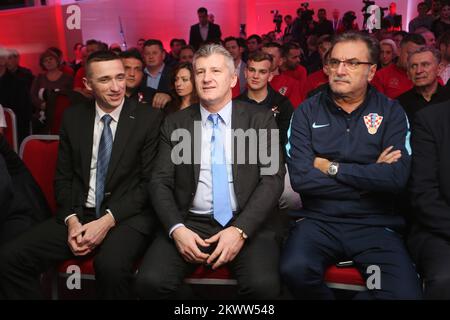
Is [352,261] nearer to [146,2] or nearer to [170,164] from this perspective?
[170,164]

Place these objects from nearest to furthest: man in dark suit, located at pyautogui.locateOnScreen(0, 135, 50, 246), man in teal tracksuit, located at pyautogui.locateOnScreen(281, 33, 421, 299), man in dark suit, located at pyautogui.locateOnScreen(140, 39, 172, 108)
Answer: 1. man in teal tracksuit, located at pyautogui.locateOnScreen(281, 33, 421, 299)
2. man in dark suit, located at pyautogui.locateOnScreen(0, 135, 50, 246)
3. man in dark suit, located at pyautogui.locateOnScreen(140, 39, 172, 108)

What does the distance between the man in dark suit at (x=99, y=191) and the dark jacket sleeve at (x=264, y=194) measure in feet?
1.80

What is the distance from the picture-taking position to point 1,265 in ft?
7.51

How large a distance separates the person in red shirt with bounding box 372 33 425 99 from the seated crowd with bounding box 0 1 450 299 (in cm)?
194

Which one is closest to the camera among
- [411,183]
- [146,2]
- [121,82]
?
[411,183]

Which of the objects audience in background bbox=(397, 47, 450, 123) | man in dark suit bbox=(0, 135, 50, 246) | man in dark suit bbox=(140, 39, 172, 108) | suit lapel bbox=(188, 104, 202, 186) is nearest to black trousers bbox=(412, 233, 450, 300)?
suit lapel bbox=(188, 104, 202, 186)

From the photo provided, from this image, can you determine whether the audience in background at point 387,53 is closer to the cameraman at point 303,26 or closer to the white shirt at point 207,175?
the cameraman at point 303,26

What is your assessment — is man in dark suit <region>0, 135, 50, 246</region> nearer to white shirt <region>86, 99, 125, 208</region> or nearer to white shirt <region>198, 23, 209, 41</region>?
white shirt <region>86, 99, 125, 208</region>

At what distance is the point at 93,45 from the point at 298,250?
4.09 metres

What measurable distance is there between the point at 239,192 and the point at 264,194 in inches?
4.9

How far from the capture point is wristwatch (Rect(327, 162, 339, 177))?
2.25 meters

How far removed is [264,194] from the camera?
89.8 inches
